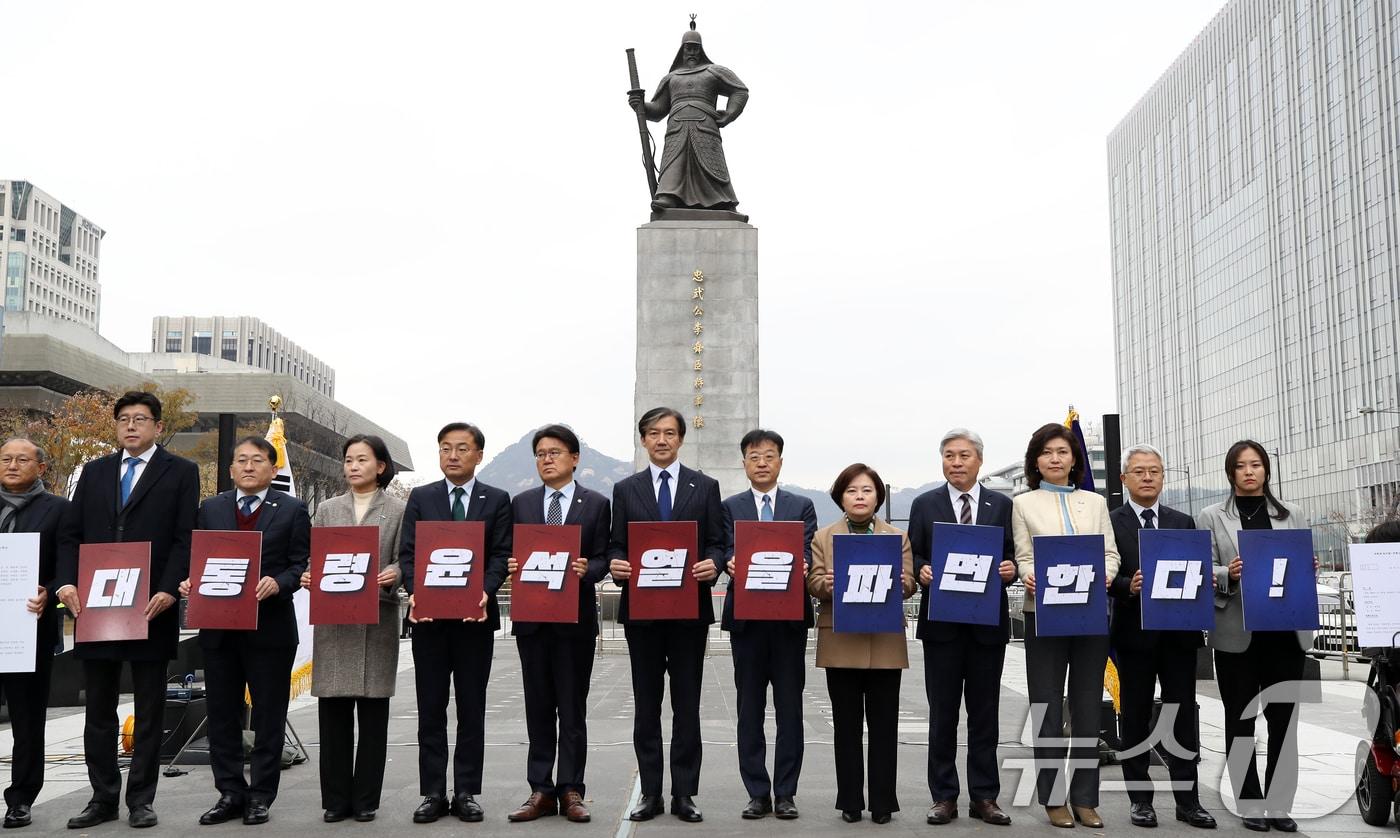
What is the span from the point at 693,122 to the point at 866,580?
58.3ft

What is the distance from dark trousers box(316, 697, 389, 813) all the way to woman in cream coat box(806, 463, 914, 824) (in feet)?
8.31

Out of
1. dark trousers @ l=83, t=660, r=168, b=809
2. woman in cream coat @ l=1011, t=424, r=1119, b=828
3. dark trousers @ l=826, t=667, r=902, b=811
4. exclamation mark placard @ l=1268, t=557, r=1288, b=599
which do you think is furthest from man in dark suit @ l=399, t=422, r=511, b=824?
exclamation mark placard @ l=1268, t=557, r=1288, b=599

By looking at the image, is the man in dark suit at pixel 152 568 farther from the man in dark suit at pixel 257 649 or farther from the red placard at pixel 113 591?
the man in dark suit at pixel 257 649

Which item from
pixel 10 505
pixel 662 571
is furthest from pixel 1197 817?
pixel 10 505

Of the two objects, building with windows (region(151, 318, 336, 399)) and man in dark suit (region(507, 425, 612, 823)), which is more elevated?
building with windows (region(151, 318, 336, 399))

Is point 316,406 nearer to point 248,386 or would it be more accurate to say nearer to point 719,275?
point 248,386

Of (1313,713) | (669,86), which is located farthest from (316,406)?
(1313,713)

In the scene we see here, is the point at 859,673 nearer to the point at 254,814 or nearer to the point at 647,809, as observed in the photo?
the point at 647,809

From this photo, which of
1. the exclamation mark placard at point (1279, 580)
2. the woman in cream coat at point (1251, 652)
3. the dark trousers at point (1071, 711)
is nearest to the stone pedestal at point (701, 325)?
the woman in cream coat at point (1251, 652)

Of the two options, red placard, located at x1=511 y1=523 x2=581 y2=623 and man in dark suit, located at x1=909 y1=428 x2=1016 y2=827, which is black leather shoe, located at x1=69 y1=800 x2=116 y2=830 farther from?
man in dark suit, located at x1=909 y1=428 x2=1016 y2=827

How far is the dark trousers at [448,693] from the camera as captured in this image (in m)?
6.56

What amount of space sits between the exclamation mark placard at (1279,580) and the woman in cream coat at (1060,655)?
0.83 meters

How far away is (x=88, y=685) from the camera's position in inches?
261

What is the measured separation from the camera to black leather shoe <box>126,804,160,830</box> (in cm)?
633
